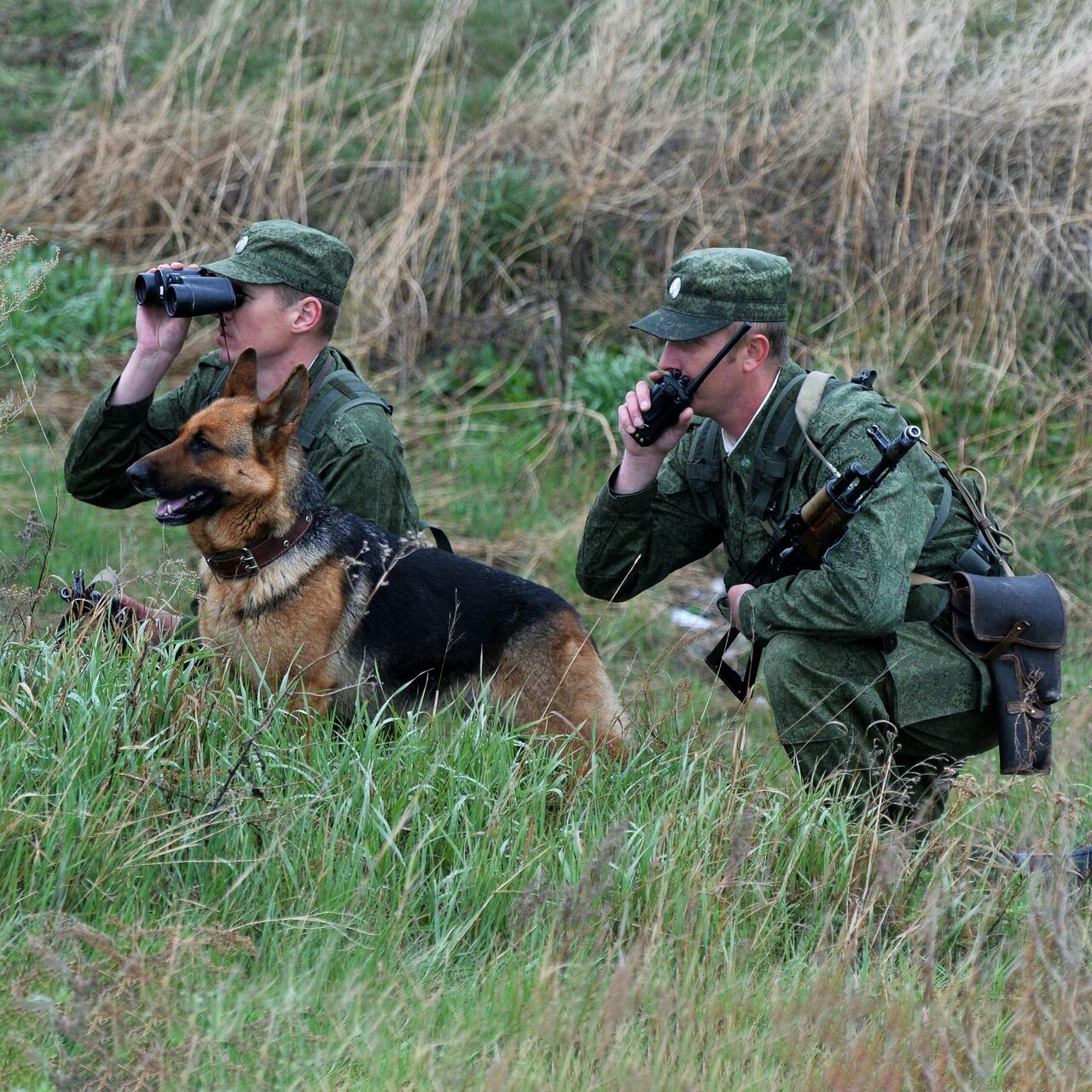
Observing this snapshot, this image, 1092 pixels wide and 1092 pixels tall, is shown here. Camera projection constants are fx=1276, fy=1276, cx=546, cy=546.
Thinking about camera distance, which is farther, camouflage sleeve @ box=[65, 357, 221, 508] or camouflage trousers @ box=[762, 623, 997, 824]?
camouflage sleeve @ box=[65, 357, 221, 508]

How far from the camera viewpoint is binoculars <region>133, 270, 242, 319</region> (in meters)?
3.70

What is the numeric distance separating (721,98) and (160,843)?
7020 mm

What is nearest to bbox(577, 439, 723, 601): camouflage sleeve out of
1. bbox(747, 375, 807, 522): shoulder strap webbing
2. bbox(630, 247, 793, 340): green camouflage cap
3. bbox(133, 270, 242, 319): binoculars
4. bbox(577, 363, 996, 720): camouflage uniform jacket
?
bbox(577, 363, 996, 720): camouflage uniform jacket

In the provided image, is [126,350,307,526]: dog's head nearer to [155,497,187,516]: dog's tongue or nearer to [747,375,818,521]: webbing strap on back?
[155,497,187,516]: dog's tongue

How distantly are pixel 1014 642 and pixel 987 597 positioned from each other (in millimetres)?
158

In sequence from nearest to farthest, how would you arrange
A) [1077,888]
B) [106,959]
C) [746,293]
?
[106,959], [1077,888], [746,293]

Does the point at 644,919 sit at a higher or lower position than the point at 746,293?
lower

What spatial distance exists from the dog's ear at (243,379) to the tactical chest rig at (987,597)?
1.52 metres

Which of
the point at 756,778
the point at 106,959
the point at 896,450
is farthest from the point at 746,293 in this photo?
the point at 106,959

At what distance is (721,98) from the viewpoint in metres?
8.44

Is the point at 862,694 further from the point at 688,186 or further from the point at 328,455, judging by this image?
the point at 688,186

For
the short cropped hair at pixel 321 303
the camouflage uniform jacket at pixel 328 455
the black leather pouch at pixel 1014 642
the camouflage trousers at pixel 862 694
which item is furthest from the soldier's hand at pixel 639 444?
the short cropped hair at pixel 321 303

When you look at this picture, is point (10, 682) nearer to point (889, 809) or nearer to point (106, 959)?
point (106, 959)

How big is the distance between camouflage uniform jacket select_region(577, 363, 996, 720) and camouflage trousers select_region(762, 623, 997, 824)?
27 millimetres
